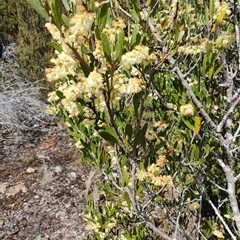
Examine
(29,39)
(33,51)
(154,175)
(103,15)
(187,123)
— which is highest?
(103,15)

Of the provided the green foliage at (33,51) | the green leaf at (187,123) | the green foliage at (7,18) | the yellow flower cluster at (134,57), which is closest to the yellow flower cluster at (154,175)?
the green leaf at (187,123)

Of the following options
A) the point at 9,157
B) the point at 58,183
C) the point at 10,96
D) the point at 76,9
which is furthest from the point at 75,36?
the point at 10,96

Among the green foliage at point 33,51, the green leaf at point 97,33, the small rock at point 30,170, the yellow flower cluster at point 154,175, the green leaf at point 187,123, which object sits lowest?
the small rock at point 30,170

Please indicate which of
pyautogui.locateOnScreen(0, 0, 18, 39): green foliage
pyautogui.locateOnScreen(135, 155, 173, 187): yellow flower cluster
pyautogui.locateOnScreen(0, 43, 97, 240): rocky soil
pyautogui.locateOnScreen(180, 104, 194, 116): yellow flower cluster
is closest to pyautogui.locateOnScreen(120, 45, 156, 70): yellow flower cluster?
pyautogui.locateOnScreen(180, 104, 194, 116): yellow flower cluster

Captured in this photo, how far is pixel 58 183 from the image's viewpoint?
3.85m

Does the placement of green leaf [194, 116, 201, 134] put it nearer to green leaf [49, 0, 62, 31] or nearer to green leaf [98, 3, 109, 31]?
green leaf [98, 3, 109, 31]

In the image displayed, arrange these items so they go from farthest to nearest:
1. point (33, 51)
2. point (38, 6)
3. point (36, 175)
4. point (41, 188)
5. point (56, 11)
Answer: point (33, 51) → point (36, 175) → point (41, 188) → point (38, 6) → point (56, 11)

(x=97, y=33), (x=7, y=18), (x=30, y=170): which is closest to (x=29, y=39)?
(x=7, y=18)

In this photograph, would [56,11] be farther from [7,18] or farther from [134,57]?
[7,18]

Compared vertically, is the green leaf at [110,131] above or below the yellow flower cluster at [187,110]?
above

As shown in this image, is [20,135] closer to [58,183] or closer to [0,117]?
[0,117]

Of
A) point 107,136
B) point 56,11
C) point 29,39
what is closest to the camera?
point 56,11

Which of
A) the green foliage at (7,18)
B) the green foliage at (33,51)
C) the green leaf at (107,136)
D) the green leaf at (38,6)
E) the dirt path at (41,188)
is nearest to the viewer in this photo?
the green leaf at (38,6)

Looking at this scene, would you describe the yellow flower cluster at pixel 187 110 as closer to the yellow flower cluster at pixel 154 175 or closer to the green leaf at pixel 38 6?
the yellow flower cluster at pixel 154 175
